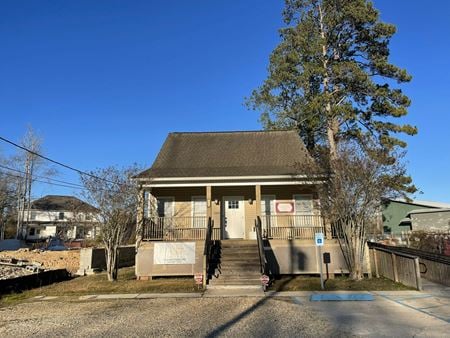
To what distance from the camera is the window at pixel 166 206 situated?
679 inches

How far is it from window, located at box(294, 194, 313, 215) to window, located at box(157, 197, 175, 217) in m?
5.77

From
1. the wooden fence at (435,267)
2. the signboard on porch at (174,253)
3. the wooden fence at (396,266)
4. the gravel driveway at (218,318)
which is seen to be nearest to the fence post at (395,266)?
the wooden fence at (396,266)

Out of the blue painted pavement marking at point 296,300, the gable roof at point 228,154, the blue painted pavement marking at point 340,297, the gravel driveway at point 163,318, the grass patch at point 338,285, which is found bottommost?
the gravel driveway at point 163,318

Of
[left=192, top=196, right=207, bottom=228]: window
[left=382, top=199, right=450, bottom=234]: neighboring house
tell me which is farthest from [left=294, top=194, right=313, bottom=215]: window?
[left=382, top=199, right=450, bottom=234]: neighboring house

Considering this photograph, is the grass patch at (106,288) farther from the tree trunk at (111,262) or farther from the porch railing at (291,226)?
the porch railing at (291,226)

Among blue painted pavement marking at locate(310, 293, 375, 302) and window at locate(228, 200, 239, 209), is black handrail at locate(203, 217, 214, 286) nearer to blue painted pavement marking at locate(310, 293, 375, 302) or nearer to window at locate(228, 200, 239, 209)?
window at locate(228, 200, 239, 209)

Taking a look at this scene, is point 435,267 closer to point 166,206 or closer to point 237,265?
point 237,265

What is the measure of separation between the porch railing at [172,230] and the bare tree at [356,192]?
204 inches

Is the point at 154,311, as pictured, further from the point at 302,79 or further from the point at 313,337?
the point at 302,79

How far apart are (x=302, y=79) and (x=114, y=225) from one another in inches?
545

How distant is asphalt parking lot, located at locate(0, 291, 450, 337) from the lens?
7039mm

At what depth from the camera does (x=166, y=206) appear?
682 inches

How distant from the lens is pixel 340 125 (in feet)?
69.5

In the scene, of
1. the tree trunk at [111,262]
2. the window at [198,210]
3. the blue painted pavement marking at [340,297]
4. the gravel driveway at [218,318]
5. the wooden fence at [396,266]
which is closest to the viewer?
the gravel driveway at [218,318]
